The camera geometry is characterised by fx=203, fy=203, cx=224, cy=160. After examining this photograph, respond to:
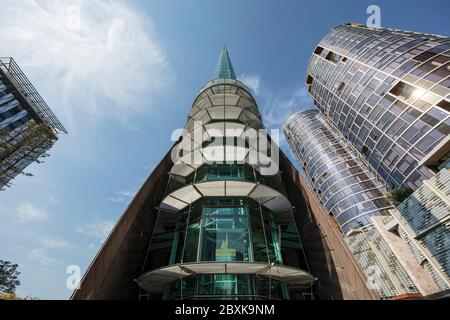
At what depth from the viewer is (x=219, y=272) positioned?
9930 mm

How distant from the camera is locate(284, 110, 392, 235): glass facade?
36.4 meters

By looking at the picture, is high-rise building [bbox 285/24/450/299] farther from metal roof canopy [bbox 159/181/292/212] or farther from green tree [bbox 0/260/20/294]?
green tree [bbox 0/260/20/294]

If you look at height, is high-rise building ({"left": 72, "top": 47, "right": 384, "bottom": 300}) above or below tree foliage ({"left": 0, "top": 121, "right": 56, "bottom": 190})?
below

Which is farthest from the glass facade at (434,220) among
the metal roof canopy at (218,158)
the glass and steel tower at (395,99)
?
the metal roof canopy at (218,158)

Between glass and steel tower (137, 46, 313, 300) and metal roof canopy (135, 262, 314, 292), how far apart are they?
0.05m

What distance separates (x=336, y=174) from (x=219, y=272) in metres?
43.6

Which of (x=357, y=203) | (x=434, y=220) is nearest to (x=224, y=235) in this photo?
(x=434, y=220)

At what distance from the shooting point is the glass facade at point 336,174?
3638 centimetres

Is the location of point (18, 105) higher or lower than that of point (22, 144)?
higher

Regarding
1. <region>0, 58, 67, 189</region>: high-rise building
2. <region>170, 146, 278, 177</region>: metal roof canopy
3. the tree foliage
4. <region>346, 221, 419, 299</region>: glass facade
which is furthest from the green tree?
<region>346, 221, 419, 299</region>: glass facade

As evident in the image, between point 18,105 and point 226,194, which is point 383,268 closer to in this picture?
point 226,194

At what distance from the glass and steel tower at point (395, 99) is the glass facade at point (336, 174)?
38.5ft

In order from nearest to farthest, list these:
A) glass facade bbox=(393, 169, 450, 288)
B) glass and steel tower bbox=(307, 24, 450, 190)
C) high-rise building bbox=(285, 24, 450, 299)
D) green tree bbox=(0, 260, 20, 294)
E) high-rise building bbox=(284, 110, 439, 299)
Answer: glass facade bbox=(393, 169, 450, 288) < high-rise building bbox=(285, 24, 450, 299) < glass and steel tower bbox=(307, 24, 450, 190) < high-rise building bbox=(284, 110, 439, 299) < green tree bbox=(0, 260, 20, 294)
